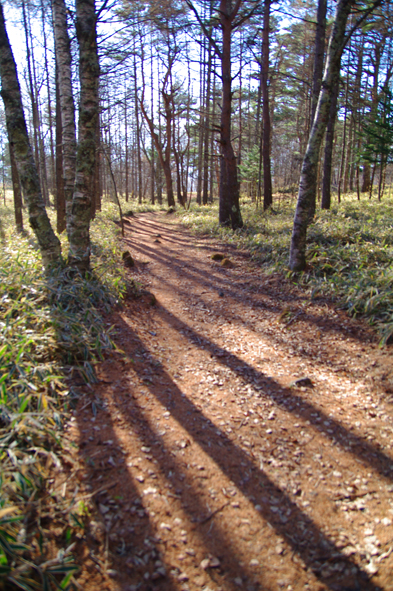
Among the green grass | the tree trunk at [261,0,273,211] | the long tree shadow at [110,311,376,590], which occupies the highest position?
the tree trunk at [261,0,273,211]

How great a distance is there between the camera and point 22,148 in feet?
14.6

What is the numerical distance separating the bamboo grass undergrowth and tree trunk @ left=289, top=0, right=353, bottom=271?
3403mm

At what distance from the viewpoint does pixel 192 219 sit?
48.2 feet

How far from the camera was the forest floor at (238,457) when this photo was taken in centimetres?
192

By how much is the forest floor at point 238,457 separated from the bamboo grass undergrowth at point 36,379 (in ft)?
0.66

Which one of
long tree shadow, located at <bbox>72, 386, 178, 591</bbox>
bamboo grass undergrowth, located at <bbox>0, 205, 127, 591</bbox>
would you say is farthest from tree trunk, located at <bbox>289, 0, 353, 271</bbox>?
long tree shadow, located at <bbox>72, 386, 178, 591</bbox>

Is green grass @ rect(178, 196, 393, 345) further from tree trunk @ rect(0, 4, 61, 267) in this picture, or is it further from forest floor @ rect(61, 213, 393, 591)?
tree trunk @ rect(0, 4, 61, 267)

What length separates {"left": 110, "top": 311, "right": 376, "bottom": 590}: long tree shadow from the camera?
6.34 feet

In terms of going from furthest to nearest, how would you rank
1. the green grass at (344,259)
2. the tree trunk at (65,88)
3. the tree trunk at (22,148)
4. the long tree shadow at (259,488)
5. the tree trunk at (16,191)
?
the tree trunk at (16,191), the tree trunk at (65,88), the green grass at (344,259), the tree trunk at (22,148), the long tree shadow at (259,488)

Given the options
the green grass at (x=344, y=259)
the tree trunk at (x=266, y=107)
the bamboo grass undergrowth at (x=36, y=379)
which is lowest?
the bamboo grass undergrowth at (x=36, y=379)

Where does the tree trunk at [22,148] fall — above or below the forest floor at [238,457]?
above

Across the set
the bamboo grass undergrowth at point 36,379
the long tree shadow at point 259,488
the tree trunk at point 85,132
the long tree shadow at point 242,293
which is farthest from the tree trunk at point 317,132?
the tree trunk at point 85,132

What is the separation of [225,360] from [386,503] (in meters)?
2.23

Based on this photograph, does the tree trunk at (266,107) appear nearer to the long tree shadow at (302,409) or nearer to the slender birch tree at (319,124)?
the slender birch tree at (319,124)
